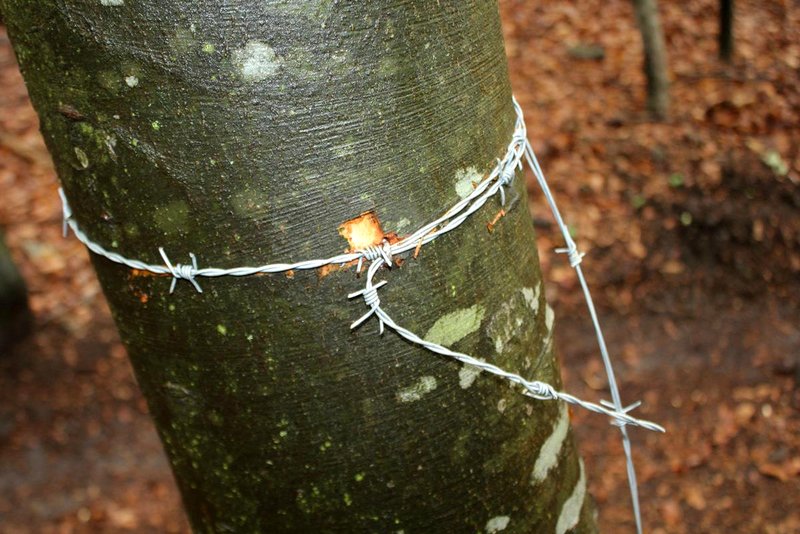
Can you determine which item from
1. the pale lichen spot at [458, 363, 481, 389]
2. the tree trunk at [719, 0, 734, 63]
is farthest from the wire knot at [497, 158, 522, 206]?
the tree trunk at [719, 0, 734, 63]

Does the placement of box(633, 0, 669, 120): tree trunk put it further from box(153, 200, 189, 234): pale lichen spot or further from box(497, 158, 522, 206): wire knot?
box(153, 200, 189, 234): pale lichen spot

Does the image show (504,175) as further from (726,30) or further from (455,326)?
(726,30)

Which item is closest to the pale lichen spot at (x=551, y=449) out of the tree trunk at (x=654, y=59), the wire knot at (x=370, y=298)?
the wire knot at (x=370, y=298)

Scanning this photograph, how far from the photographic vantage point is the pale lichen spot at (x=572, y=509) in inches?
50.6

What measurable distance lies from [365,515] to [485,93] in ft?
2.24

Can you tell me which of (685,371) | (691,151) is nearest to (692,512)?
(685,371)

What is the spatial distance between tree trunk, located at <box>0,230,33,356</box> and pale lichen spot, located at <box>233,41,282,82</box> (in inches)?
171

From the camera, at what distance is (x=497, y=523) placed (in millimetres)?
1164

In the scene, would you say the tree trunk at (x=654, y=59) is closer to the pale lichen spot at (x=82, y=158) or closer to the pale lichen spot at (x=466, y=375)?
the pale lichen spot at (x=466, y=375)

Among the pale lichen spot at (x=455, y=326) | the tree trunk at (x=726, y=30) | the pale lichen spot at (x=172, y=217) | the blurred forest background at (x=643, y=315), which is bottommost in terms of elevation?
the pale lichen spot at (x=455, y=326)

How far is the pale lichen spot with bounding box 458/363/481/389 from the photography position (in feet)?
3.59

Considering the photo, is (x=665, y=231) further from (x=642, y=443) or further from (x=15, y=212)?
(x=15, y=212)

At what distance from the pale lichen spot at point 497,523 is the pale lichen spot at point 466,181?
54 cm

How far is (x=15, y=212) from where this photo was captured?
5555 mm
